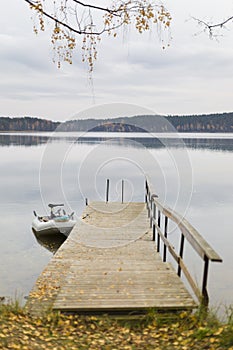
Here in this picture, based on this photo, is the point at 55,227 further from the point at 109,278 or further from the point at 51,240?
the point at 109,278

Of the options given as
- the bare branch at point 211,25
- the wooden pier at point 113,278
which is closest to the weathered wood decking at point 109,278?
the wooden pier at point 113,278

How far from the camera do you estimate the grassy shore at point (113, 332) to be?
11.1ft

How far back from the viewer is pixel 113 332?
3855mm

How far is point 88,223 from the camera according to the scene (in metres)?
10.9

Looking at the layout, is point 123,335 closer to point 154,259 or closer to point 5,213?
point 154,259

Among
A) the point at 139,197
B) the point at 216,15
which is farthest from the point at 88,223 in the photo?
the point at 139,197

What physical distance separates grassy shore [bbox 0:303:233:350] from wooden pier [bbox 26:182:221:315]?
0.44 feet

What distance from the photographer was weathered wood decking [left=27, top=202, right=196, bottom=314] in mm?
4188

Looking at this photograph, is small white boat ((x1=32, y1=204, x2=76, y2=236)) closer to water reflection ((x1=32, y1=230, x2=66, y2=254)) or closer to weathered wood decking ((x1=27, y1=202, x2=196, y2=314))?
water reflection ((x1=32, y1=230, x2=66, y2=254))

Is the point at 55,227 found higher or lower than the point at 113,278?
lower

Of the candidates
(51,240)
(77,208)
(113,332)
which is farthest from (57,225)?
(113,332)

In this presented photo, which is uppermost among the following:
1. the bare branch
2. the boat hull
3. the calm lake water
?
the bare branch

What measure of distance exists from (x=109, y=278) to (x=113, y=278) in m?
0.05

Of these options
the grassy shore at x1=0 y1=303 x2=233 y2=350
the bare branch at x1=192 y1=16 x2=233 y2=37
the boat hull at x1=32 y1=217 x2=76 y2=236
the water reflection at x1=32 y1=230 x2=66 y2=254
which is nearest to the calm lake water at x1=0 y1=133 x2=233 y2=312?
the water reflection at x1=32 y1=230 x2=66 y2=254
